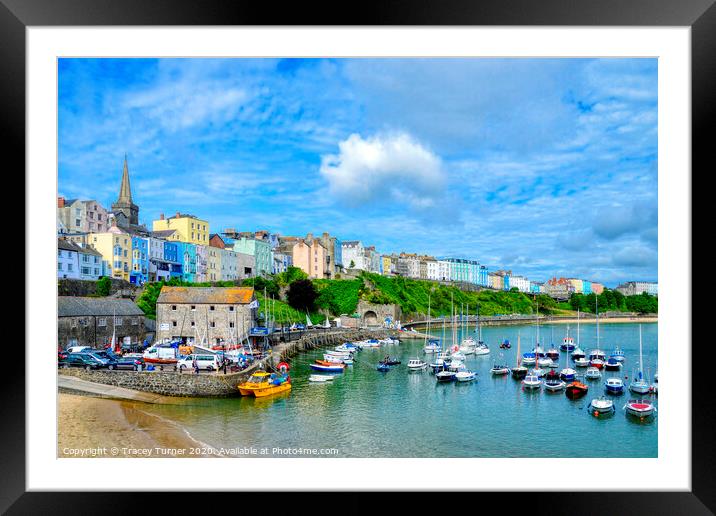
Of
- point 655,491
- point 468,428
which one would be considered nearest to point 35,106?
point 655,491

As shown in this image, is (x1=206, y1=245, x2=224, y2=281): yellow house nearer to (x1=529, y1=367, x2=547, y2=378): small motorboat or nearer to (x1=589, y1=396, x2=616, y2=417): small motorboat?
(x1=529, y1=367, x2=547, y2=378): small motorboat

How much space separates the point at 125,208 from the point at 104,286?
1612 mm

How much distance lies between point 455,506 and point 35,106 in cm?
413

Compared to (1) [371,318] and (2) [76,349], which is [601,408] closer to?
(2) [76,349]

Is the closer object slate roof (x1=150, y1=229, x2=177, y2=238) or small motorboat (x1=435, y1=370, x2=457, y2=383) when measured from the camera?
small motorboat (x1=435, y1=370, x2=457, y2=383)

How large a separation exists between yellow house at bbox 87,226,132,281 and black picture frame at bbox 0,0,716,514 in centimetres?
662

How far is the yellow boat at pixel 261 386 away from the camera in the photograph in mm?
7418

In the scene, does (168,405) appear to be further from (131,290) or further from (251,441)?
(131,290)

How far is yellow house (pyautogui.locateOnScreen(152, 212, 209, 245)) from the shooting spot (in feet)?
35.4

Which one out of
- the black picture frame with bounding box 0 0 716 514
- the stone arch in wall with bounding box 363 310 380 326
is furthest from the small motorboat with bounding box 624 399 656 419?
the stone arch in wall with bounding box 363 310 380 326

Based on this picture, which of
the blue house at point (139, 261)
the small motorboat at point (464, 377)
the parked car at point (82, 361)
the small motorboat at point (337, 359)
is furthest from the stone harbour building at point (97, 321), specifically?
the small motorboat at point (464, 377)
